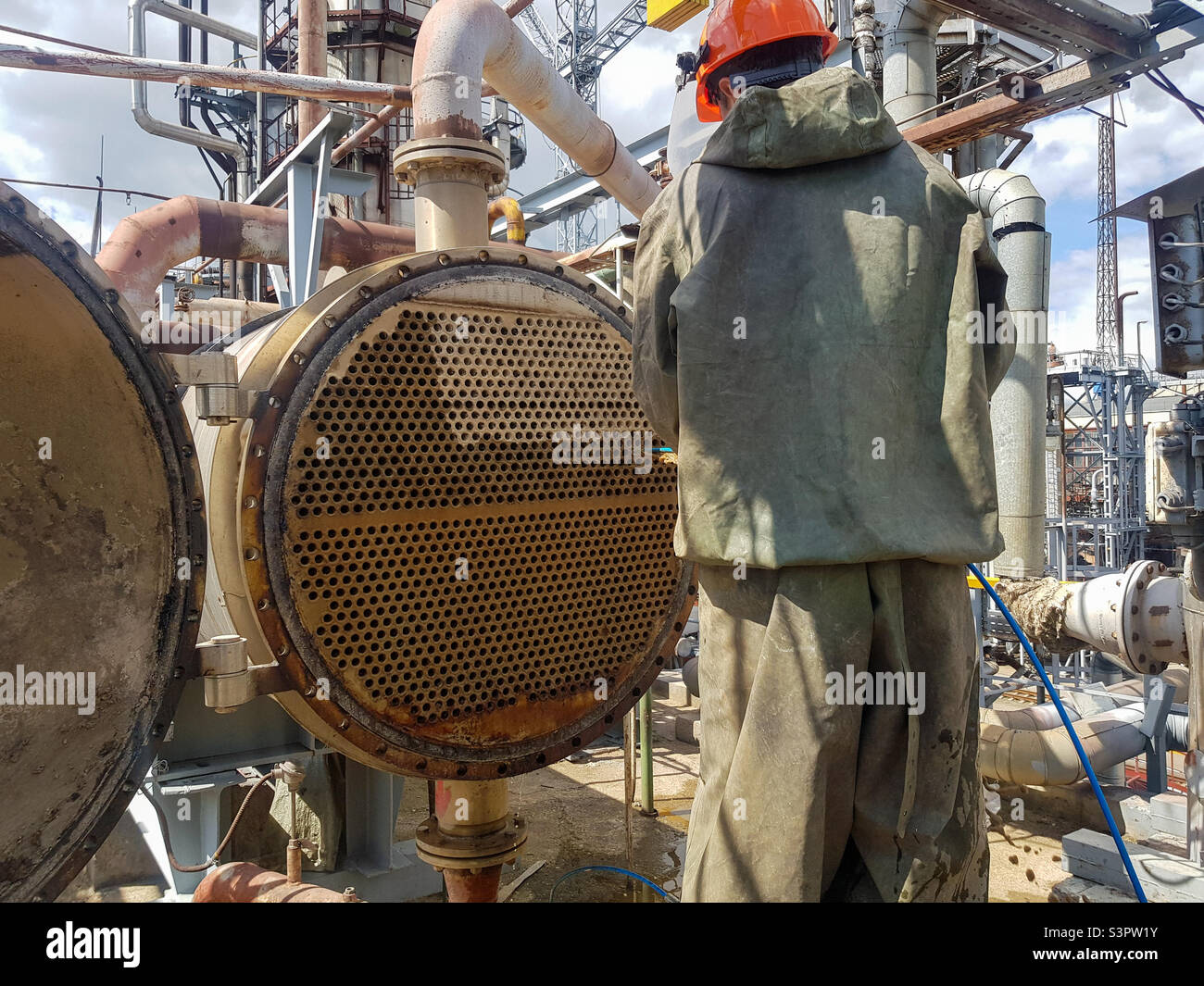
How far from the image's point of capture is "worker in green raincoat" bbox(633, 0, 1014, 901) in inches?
67.7

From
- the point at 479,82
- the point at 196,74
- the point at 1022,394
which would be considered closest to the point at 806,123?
the point at 479,82

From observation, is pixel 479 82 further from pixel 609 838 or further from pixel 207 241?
pixel 609 838

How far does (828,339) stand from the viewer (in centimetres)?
181

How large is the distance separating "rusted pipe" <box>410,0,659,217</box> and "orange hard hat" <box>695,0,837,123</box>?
1.03m

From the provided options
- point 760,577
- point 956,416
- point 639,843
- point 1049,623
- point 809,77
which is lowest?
point 639,843

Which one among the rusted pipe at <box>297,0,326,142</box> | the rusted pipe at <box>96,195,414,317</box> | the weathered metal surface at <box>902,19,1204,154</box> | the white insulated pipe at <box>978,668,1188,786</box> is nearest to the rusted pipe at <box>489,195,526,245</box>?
the rusted pipe at <box>96,195,414,317</box>

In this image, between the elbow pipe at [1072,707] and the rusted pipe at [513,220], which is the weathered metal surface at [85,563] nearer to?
the rusted pipe at [513,220]

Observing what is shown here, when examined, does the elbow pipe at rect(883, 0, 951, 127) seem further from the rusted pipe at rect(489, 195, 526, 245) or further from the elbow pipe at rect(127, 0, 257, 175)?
the elbow pipe at rect(127, 0, 257, 175)

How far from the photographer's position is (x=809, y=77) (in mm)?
1842

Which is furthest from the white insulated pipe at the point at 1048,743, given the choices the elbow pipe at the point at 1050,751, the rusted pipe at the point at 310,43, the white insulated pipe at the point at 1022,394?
the rusted pipe at the point at 310,43

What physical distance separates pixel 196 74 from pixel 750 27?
3.15 meters

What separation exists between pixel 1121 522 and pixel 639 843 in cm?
1395

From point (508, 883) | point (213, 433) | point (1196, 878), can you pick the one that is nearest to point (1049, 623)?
point (1196, 878)

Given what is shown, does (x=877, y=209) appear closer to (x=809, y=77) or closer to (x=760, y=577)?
(x=809, y=77)
